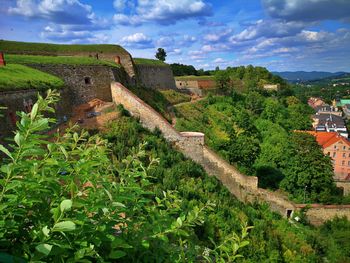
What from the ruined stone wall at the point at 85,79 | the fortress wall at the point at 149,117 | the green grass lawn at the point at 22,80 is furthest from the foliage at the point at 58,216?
the ruined stone wall at the point at 85,79

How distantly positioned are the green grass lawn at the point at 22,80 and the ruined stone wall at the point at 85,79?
5.96 feet

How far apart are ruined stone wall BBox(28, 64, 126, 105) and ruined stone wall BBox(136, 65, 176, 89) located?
9.28 m

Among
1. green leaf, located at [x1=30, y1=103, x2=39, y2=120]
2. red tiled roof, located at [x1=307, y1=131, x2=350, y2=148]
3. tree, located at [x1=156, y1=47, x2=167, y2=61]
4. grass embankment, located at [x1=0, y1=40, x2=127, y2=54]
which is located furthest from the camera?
tree, located at [x1=156, y1=47, x2=167, y2=61]

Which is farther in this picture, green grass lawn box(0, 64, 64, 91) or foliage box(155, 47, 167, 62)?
foliage box(155, 47, 167, 62)

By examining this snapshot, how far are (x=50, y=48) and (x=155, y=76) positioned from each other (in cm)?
1259

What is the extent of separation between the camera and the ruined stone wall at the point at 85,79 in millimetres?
17913

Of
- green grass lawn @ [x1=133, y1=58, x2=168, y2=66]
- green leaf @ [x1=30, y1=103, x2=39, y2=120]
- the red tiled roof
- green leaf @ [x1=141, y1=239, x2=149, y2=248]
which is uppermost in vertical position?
green grass lawn @ [x1=133, y1=58, x2=168, y2=66]

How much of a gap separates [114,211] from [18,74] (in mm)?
12846

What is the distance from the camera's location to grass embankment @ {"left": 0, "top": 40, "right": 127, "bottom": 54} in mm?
21828

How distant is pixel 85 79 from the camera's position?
→ 19.1 metres

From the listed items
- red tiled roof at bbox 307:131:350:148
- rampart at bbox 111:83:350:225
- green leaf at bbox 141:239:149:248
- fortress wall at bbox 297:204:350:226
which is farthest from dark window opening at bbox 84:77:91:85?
red tiled roof at bbox 307:131:350:148

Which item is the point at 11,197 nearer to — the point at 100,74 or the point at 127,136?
the point at 127,136

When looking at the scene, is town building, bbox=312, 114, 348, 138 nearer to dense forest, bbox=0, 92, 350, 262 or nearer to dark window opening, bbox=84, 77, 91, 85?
dark window opening, bbox=84, 77, 91, 85

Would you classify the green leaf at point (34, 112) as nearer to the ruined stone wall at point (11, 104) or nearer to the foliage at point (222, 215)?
the ruined stone wall at point (11, 104)
